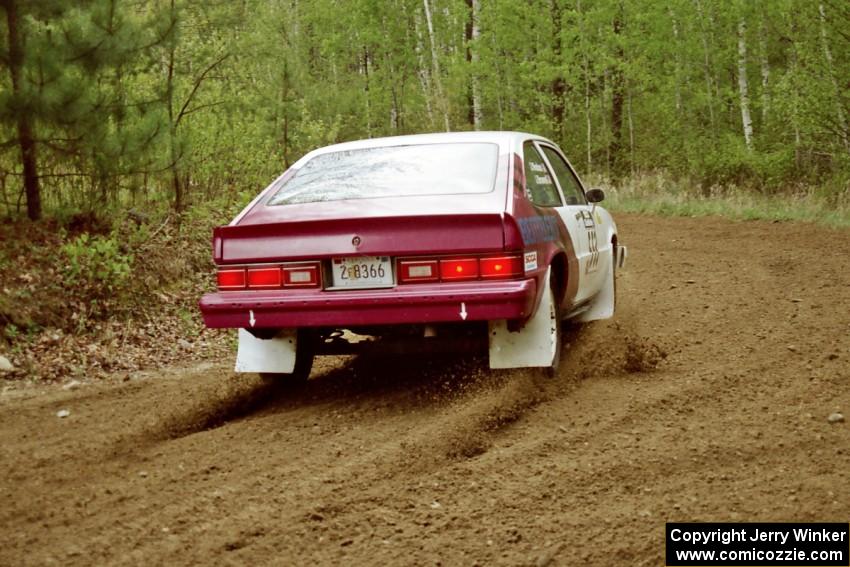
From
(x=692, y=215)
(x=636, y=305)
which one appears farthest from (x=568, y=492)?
(x=692, y=215)

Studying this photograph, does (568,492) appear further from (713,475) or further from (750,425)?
(750,425)

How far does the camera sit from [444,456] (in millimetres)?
4465

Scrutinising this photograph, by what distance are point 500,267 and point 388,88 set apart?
3296 cm

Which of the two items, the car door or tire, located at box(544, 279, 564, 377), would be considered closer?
tire, located at box(544, 279, 564, 377)

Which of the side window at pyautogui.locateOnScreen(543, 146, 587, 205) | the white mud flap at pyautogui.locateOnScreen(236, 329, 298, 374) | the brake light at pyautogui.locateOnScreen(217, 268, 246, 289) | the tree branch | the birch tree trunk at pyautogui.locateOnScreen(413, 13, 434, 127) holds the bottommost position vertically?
the white mud flap at pyautogui.locateOnScreen(236, 329, 298, 374)

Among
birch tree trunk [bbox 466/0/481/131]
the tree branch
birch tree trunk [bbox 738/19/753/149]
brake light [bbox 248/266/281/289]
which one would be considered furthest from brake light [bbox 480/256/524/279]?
birch tree trunk [bbox 466/0/481/131]

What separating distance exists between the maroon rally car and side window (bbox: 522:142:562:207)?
0.08 feet

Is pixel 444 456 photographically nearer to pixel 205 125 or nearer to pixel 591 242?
pixel 591 242

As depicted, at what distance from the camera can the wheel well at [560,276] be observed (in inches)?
238

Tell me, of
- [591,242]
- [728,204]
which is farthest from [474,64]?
[591,242]

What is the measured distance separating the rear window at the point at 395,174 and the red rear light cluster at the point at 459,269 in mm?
561

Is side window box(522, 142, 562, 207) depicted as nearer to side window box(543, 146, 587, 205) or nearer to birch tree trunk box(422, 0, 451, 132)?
side window box(543, 146, 587, 205)

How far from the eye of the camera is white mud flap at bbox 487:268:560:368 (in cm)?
542

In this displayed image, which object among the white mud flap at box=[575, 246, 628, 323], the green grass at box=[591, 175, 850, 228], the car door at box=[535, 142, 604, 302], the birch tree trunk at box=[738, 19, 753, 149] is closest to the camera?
the car door at box=[535, 142, 604, 302]
